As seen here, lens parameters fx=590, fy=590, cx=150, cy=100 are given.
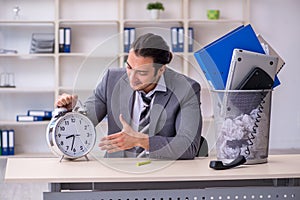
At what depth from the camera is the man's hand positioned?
2.00 m

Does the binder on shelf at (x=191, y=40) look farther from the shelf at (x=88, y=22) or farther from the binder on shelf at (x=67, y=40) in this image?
A: the binder on shelf at (x=67, y=40)

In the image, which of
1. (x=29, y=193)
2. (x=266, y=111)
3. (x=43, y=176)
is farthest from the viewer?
(x=29, y=193)

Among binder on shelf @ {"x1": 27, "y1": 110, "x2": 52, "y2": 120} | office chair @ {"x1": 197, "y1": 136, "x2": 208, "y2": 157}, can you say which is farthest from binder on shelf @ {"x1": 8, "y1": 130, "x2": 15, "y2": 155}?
office chair @ {"x1": 197, "y1": 136, "x2": 208, "y2": 157}

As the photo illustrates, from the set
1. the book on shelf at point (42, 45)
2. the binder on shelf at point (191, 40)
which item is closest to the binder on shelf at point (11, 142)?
the book on shelf at point (42, 45)

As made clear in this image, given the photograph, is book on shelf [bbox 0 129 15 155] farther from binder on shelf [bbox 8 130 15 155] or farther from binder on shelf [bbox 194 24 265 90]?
binder on shelf [bbox 194 24 265 90]

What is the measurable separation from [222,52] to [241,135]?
0.96 ft

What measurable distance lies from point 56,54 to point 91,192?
414 centimetres

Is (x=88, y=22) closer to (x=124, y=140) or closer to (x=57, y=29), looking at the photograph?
(x=57, y=29)

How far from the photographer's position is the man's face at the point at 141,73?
197 centimetres

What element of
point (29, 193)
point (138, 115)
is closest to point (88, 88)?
point (138, 115)

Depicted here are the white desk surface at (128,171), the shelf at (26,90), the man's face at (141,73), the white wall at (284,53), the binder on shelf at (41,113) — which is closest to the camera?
the white desk surface at (128,171)

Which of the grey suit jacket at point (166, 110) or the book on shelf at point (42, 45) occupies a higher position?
the book on shelf at point (42, 45)

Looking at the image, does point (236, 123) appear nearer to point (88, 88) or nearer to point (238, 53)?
point (238, 53)

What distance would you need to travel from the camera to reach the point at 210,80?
6.79 ft
